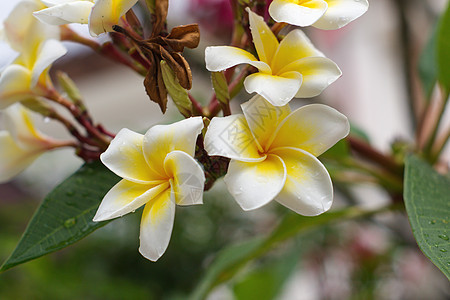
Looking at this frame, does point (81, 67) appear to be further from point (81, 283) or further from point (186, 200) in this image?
point (186, 200)

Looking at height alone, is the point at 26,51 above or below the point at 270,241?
above

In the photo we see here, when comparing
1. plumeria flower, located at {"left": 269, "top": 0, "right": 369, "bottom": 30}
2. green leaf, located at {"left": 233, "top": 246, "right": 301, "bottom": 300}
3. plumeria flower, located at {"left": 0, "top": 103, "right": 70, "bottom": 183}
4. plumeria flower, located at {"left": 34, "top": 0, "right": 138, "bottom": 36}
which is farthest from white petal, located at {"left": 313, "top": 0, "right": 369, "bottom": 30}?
green leaf, located at {"left": 233, "top": 246, "right": 301, "bottom": 300}

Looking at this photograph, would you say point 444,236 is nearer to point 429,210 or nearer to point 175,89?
point 429,210

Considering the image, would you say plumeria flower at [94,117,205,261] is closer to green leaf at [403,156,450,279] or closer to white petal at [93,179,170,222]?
white petal at [93,179,170,222]

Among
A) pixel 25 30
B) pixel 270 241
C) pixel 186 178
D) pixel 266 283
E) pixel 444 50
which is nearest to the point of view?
pixel 186 178

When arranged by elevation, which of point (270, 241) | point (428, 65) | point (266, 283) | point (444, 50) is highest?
point (444, 50)

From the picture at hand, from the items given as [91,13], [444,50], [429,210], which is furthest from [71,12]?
[444,50]

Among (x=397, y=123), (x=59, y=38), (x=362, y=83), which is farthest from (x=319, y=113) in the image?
(x=362, y=83)
